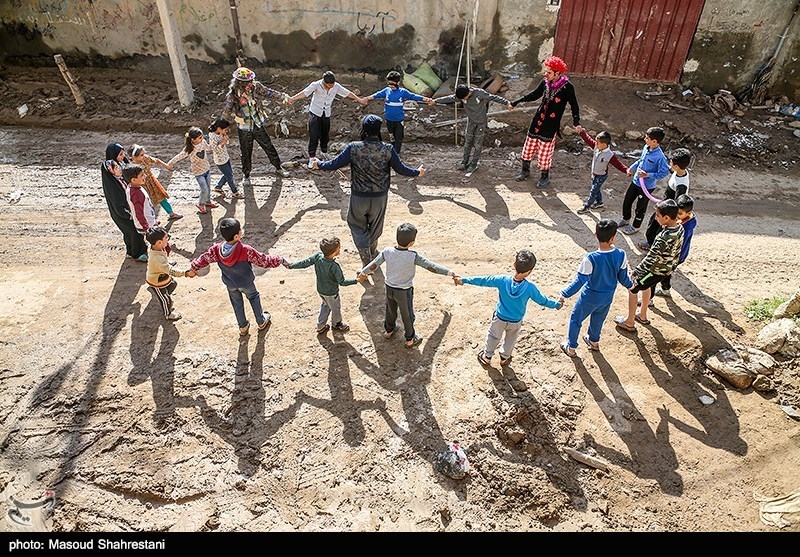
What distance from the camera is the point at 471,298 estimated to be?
19.5ft

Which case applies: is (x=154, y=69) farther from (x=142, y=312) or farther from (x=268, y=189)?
(x=142, y=312)

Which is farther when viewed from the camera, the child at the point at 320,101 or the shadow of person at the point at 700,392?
the child at the point at 320,101

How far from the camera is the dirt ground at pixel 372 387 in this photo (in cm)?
402

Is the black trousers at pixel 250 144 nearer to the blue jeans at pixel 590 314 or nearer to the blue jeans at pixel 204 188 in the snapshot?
the blue jeans at pixel 204 188

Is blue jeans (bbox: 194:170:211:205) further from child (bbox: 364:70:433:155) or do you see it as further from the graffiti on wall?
the graffiti on wall

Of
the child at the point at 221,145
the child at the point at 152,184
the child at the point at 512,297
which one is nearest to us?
the child at the point at 512,297

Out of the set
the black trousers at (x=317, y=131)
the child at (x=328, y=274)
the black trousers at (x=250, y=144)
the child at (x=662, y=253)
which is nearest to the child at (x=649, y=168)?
the child at (x=662, y=253)

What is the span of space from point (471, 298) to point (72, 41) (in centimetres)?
1133

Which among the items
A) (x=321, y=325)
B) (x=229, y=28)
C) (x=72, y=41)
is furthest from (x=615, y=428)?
(x=72, y=41)

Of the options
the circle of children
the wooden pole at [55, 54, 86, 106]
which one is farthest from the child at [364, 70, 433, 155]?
the wooden pole at [55, 54, 86, 106]

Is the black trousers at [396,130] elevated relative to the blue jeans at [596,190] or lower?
elevated

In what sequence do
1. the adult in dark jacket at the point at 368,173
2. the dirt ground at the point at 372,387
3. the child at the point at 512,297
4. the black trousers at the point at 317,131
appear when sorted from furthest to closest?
the black trousers at the point at 317,131 < the adult in dark jacket at the point at 368,173 < the child at the point at 512,297 < the dirt ground at the point at 372,387

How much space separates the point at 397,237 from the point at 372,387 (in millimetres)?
1525

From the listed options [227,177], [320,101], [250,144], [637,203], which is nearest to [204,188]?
[227,177]
